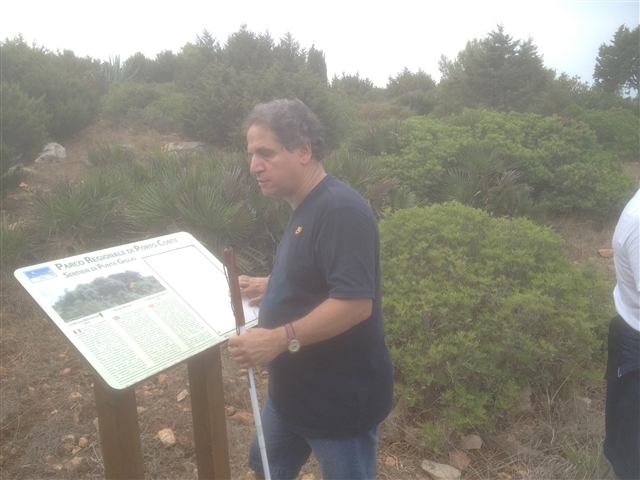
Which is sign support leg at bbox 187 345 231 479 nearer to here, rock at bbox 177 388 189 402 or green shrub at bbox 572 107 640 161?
rock at bbox 177 388 189 402

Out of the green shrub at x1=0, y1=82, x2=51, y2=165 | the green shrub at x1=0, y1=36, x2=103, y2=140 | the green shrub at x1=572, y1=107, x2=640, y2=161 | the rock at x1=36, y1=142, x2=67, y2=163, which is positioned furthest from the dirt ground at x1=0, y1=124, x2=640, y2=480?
the green shrub at x1=572, y1=107, x2=640, y2=161

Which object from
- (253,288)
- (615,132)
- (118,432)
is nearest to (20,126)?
(253,288)

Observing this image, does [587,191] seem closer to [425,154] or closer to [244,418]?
[425,154]

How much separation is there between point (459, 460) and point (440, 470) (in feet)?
0.48

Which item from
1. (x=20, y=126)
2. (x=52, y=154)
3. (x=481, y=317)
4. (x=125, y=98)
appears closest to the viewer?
(x=481, y=317)

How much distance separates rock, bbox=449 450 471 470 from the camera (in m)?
3.16

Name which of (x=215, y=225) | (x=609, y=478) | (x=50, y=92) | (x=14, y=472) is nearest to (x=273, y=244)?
(x=215, y=225)

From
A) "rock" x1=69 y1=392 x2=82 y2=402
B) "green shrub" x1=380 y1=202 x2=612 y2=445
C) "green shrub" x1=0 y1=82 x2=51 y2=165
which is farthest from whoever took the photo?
"green shrub" x1=0 y1=82 x2=51 y2=165

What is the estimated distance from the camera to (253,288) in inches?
88.1

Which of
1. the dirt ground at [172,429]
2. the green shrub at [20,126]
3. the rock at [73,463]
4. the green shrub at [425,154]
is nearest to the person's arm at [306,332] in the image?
the dirt ground at [172,429]

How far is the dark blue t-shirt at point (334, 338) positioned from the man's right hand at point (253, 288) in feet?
0.80

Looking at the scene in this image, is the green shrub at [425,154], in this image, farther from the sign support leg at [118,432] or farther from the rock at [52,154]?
the rock at [52,154]

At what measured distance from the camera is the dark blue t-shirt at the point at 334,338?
1720 mm

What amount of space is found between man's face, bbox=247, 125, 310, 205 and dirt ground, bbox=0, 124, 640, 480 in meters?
1.44
